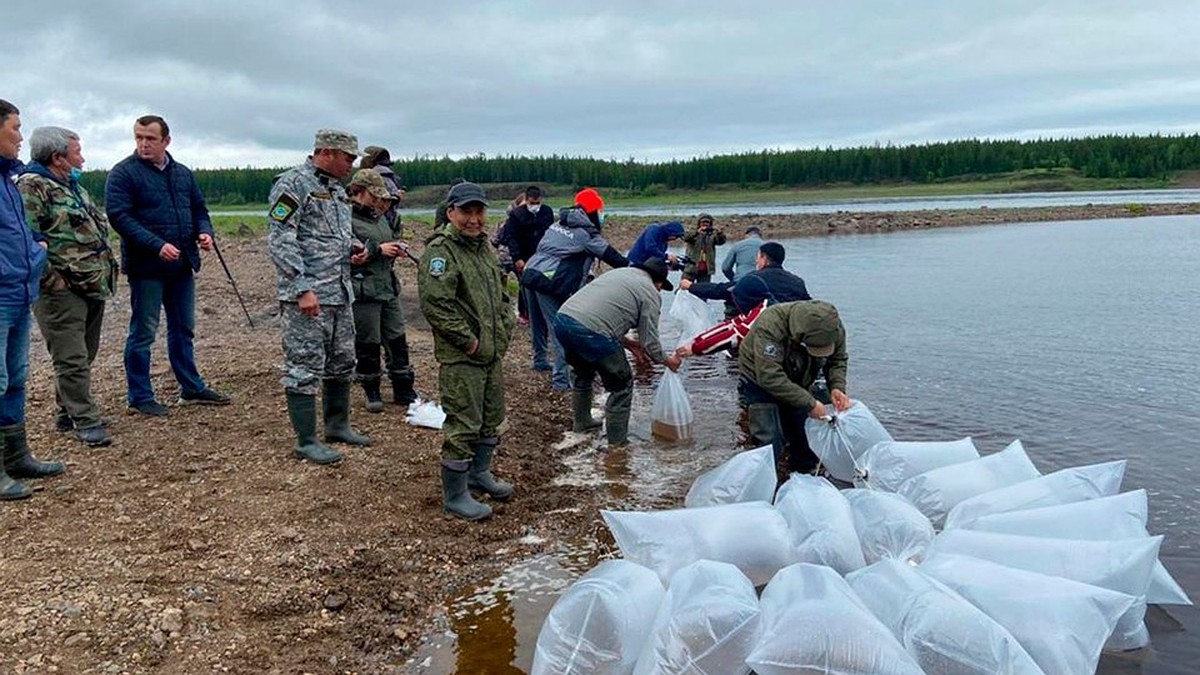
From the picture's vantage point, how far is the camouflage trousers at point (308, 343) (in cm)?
506

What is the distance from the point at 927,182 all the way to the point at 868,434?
96.1m

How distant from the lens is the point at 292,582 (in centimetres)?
385

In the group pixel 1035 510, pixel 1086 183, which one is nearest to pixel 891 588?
pixel 1035 510

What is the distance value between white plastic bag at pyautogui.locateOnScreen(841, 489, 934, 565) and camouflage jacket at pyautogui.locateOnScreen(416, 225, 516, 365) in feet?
6.90

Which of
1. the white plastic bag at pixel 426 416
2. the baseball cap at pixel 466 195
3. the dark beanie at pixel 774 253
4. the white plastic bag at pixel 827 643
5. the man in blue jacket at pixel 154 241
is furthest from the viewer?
the dark beanie at pixel 774 253

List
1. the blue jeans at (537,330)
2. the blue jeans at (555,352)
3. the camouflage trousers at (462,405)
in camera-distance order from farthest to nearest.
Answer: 1. the blue jeans at (537,330)
2. the blue jeans at (555,352)
3. the camouflage trousers at (462,405)

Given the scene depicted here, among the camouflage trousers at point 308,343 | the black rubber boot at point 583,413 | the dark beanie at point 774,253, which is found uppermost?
the dark beanie at point 774,253

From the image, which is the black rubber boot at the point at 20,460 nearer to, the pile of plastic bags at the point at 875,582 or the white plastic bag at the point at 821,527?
the pile of plastic bags at the point at 875,582

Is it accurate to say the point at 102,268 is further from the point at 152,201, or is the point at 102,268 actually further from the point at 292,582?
the point at 292,582

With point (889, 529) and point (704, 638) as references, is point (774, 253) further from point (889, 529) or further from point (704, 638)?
point (704, 638)

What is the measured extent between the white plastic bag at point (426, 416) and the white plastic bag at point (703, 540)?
8.18 feet

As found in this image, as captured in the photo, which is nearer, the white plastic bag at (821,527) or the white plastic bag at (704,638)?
the white plastic bag at (704,638)

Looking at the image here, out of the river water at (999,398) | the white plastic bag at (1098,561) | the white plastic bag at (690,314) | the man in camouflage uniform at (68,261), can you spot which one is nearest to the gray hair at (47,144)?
the man in camouflage uniform at (68,261)

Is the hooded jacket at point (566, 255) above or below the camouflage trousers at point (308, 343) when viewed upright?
above
